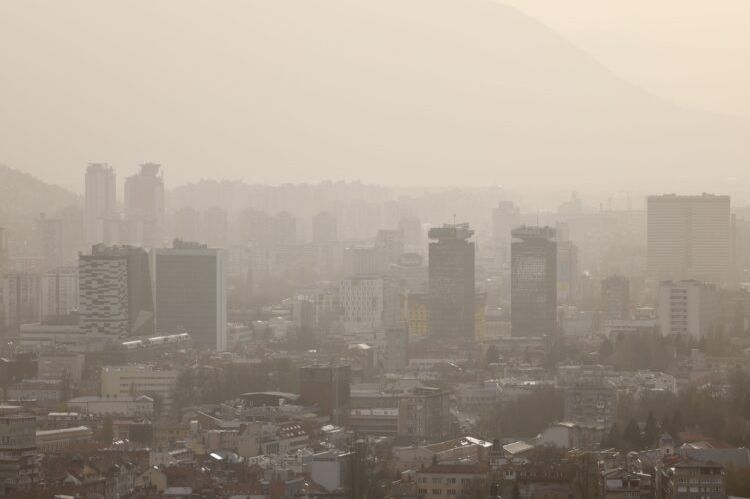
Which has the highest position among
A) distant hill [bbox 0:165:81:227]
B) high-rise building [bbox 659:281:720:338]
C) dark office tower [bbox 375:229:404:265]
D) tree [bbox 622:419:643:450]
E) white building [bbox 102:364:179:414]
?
distant hill [bbox 0:165:81:227]

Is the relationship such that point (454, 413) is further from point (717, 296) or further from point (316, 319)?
point (316, 319)

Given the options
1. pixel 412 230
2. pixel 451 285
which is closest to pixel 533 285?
pixel 451 285

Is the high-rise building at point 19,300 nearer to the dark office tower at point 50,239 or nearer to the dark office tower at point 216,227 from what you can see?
the dark office tower at point 50,239

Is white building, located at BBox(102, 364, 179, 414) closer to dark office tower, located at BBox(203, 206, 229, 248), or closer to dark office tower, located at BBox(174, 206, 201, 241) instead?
dark office tower, located at BBox(174, 206, 201, 241)

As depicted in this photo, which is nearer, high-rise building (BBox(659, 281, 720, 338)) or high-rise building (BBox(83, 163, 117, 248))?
high-rise building (BBox(659, 281, 720, 338))

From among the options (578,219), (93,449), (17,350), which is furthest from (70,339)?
(578,219)

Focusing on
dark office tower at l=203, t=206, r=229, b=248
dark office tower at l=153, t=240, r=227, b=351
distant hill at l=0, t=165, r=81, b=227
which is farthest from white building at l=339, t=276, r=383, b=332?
dark office tower at l=203, t=206, r=229, b=248

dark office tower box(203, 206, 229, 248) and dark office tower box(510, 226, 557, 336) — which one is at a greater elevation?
dark office tower box(203, 206, 229, 248)
